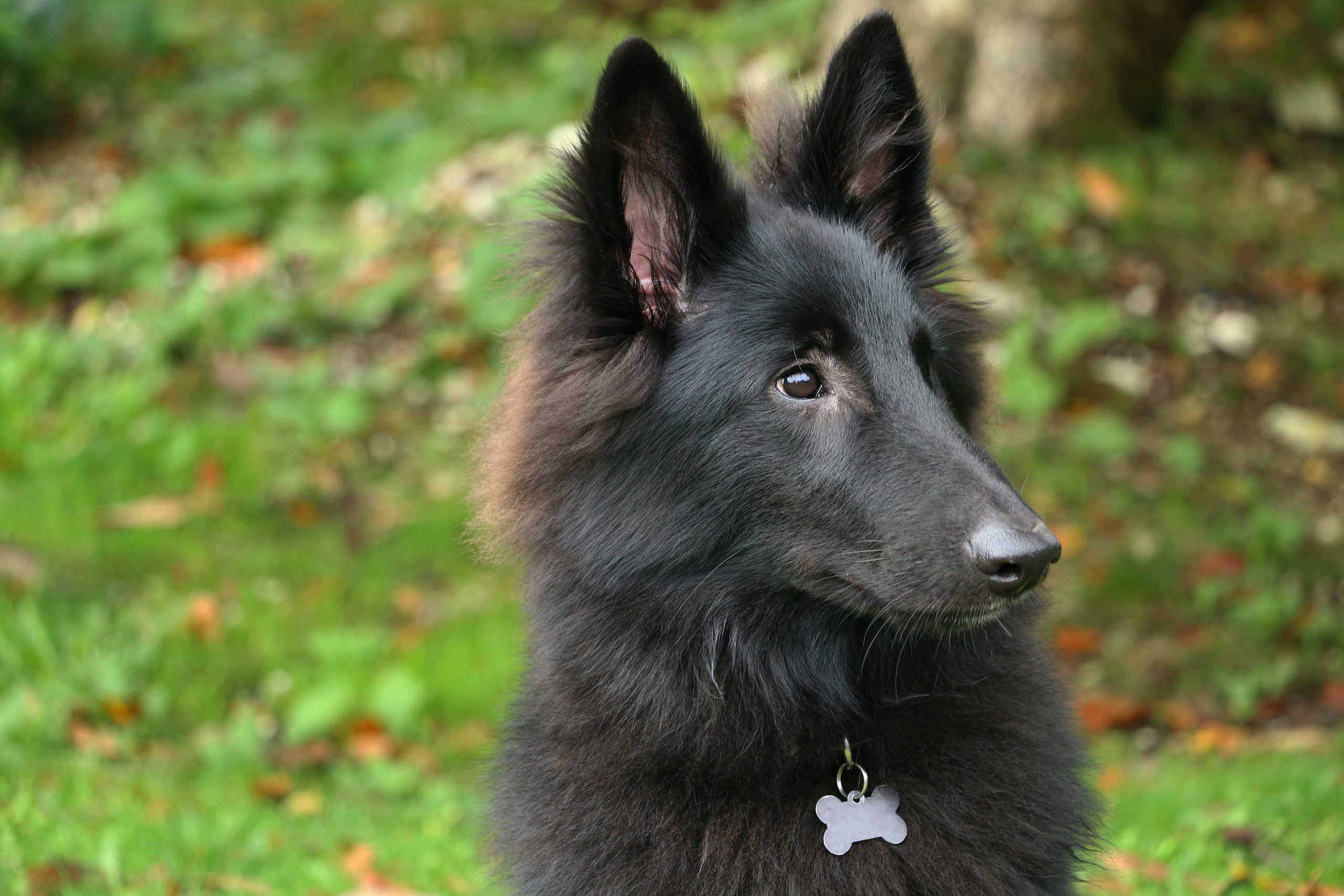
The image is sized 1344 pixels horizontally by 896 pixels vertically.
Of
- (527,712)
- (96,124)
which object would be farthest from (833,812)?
(96,124)

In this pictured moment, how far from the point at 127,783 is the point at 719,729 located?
10.4ft

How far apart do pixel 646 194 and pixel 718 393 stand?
0.50 meters

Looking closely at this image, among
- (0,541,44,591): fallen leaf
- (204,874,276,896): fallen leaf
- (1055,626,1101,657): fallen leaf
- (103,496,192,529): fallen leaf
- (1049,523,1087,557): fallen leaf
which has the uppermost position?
(103,496,192,529): fallen leaf

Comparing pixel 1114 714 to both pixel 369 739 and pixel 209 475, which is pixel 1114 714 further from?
pixel 209 475

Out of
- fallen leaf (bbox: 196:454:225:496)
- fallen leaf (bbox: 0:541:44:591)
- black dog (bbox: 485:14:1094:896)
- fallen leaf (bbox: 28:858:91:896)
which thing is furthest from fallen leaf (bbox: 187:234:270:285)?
black dog (bbox: 485:14:1094:896)

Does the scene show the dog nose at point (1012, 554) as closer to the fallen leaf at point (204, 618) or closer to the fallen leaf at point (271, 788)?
the fallen leaf at point (271, 788)

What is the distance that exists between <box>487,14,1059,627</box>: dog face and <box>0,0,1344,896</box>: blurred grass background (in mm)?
509

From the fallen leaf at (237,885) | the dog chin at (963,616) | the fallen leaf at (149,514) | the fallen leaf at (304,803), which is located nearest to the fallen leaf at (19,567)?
the fallen leaf at (149,514)

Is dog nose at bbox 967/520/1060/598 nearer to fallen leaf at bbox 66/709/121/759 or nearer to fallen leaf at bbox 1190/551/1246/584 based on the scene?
fallen leaf at bbox 66/709/121/759

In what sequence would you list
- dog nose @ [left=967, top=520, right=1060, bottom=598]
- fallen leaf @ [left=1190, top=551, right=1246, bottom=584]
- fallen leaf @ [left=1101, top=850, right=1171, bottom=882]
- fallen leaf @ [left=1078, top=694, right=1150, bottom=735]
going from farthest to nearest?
fallen leaf @ [left=1190, top=551, right=1246, bottom=584] → fallen leaf @ [left=1078, top=694, right=1150, bottom=735] → fallen leaf @ [left=1101, top=850, right=1171, bottom=882] → dog nose @ [left=967, top=520, right=1060, bottom=598]

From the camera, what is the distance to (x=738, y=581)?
2922 millimetres

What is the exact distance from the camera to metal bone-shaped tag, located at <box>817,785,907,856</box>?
2797 millimetres

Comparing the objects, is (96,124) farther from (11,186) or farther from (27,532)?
(27,532)

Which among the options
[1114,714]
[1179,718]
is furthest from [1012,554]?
[1179,718]
